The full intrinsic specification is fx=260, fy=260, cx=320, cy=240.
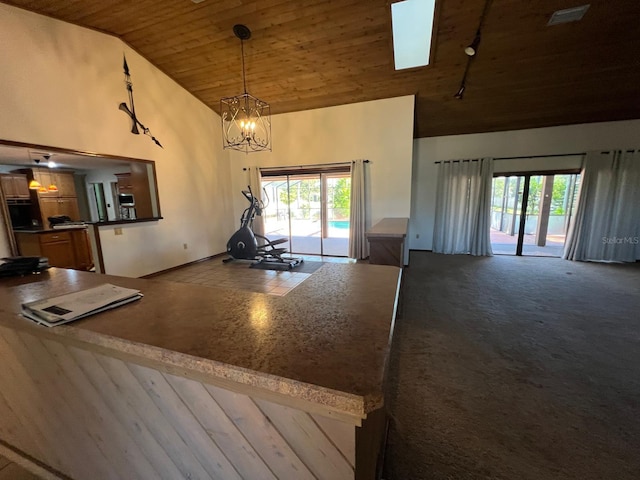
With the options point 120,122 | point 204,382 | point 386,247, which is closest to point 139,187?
point 120,122

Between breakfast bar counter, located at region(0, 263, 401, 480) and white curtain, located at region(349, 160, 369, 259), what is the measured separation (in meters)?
3.86

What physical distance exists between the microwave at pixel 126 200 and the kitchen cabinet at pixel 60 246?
2.51ft

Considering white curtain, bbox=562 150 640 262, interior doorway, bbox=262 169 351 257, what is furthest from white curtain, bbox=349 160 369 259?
white curtain, bbox=562 150 640 262

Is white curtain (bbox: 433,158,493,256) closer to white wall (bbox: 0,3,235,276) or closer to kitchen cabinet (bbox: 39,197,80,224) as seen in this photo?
white wall (bbox: 0,3,235,276)

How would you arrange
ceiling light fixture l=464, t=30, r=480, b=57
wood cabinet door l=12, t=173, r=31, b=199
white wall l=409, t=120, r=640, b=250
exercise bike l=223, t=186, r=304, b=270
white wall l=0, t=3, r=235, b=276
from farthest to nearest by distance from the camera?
exercise bike l=223, t=186, r=304, b=270
white wall l=409, t=120, r=640, b=250
wood cabinet door l=12, t=173, r=31, b=199
ceiling light fixture l=464, t=30, r=480, b=57
white wall l=0, t=3, r=235, b=276

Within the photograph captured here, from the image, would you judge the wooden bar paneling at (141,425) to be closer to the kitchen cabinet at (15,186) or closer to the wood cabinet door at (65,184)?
the kitchen cabinet at (15,186)

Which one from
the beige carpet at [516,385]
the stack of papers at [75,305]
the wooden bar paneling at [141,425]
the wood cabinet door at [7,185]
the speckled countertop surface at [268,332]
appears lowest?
the beige carpet at [516,385]

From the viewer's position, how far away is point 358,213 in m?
5.02

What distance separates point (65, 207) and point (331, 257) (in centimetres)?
486

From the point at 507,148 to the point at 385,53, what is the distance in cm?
340

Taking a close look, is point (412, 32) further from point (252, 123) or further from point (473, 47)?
point (252, 123)

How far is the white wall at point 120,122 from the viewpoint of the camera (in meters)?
2.89

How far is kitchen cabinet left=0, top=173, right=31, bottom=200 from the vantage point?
10.3 feet

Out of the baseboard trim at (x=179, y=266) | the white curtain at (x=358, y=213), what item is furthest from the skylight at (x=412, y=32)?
the baseboard trim at (x=179, y=266)
